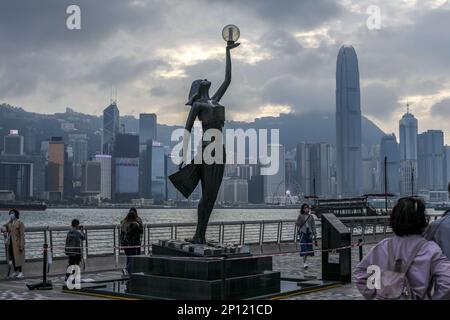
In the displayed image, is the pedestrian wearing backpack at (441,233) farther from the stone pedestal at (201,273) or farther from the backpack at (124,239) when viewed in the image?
the backpack at (124,239)

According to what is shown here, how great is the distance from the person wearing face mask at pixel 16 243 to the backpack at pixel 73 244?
4.38 ft

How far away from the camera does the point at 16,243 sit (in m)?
12.5

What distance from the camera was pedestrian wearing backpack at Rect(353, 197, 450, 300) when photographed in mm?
3605

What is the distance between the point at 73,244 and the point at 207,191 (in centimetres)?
331

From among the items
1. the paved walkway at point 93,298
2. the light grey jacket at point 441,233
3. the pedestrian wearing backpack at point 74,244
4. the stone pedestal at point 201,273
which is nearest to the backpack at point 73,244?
the pedestrian wearing backpack at point 74,244

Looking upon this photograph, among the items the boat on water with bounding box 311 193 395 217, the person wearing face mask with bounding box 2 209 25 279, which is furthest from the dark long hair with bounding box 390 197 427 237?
the boat on water with bounding box 311 193 395 217

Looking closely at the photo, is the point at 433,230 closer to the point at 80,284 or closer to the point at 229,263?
the point at 229,263

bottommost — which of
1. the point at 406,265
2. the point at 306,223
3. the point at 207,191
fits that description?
the point at 306,223

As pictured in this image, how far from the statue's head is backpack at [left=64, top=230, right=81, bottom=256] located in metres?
3.77

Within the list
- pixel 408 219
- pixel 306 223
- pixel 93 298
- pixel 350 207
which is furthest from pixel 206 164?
pixel 350 207

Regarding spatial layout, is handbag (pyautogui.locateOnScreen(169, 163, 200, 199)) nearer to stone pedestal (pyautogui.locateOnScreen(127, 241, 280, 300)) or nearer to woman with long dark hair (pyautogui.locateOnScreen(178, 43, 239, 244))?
woman with long dark hair (pyautogui.locateOnScreen(178, 43, 239, 244))

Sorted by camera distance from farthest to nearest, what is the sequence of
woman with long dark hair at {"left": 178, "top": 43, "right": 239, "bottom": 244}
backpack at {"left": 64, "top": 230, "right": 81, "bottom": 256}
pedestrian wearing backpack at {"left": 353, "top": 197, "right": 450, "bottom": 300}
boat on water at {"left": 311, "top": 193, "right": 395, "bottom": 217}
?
1. boat on water at {"left": 311, "top": 193, "right": 395, "bottom": 217}
2. backpack at {"left": 64, "top": 230, "right": 81, "bottom": 256}
3. woman with long dark hair at {"left": 178, "top": 43, "right": 239, "bottom": 244}
4. pedestrian wearing backpack at {"left": 353, "top": 197, "right": 450, "bottom": 300}

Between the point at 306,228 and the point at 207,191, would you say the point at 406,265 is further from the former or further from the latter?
the point at 306,228

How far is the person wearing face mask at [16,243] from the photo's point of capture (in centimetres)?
1255
